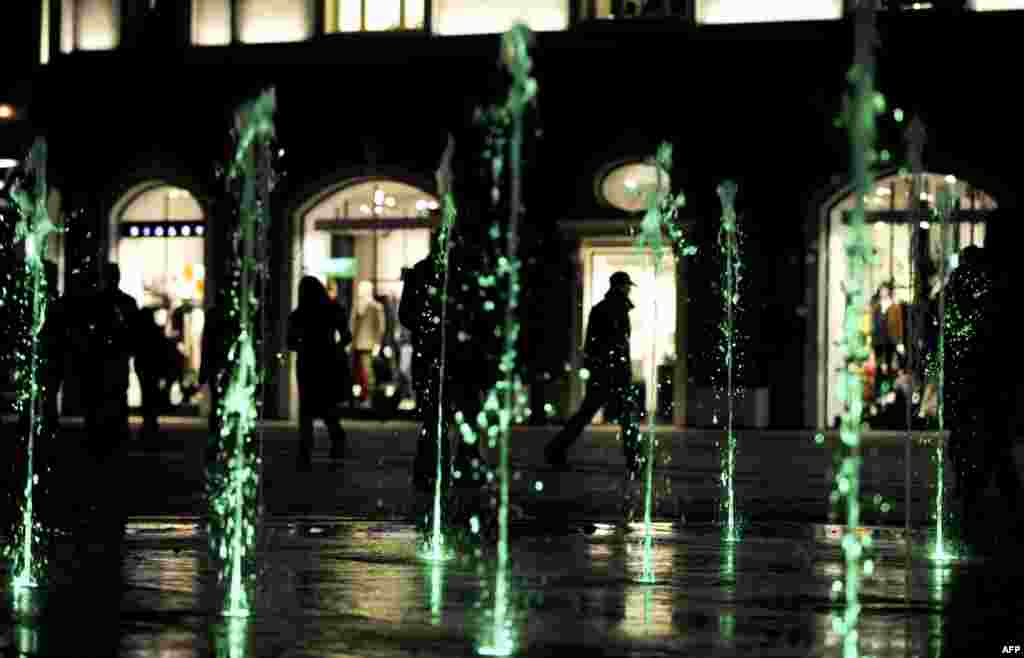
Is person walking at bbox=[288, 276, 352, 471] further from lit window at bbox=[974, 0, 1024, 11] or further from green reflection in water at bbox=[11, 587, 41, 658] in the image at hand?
lit window at bbox=[974, 0, 1024, 11]

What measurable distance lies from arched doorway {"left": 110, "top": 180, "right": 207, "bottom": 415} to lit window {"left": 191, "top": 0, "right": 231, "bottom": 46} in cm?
228

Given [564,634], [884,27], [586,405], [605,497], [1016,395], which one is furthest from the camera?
[884,27]

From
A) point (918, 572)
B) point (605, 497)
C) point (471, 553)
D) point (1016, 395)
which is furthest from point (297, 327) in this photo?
point (918, 572)

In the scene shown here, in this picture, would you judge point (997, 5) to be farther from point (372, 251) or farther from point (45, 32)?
point (45, 32)

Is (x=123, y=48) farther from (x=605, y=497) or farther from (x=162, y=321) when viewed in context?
(x=605, y=497)

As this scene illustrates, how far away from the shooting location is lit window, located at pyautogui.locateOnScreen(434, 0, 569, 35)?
32.1m

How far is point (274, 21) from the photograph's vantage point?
3378 cm

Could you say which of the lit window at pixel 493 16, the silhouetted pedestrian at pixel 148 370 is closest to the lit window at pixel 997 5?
the lit window at pixel 493 16

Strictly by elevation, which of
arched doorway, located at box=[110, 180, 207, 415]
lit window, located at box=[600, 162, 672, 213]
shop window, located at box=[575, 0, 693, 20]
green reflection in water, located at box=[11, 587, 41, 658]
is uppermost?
shop window, located at box=[575, 0, 693, 20]

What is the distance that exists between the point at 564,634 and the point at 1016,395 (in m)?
A: 7.74

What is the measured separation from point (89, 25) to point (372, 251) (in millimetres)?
5934

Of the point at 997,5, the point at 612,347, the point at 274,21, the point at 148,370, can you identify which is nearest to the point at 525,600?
the point at 612,347

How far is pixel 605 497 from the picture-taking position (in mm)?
16922

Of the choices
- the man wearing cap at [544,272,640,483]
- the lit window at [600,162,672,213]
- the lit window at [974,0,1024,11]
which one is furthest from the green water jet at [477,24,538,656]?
the lit window at [600,162,672,213]
